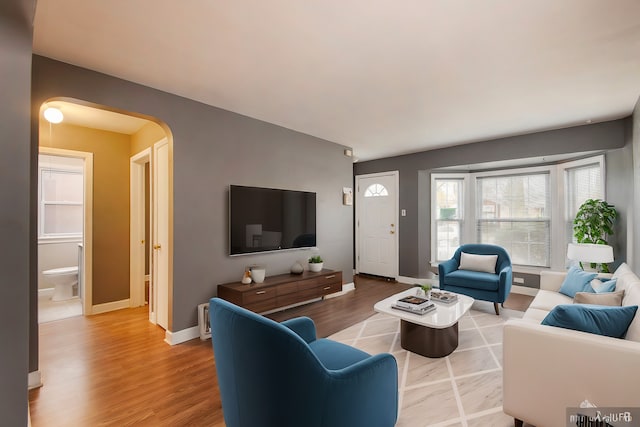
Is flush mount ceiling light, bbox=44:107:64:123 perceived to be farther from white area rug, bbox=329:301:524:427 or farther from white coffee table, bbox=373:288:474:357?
white coffee table, bbox=373:288:474:357

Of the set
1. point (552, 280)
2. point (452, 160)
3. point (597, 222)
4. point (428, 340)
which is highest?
point (452, 160)

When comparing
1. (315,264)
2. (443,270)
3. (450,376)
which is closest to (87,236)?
(315,264)

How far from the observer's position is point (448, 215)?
5805 mm

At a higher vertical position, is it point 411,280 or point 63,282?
point 63,282

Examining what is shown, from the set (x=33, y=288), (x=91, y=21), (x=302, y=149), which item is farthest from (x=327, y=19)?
(x=33, y=288)

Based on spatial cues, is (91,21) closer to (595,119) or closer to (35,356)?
(35,356)

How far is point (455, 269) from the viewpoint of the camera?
4496mm

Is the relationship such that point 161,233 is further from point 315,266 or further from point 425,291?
point 425,291

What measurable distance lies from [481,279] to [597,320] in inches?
88.1

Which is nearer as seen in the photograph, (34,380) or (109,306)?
(34,380)

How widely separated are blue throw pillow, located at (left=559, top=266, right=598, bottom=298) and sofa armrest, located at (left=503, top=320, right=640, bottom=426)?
1735mm

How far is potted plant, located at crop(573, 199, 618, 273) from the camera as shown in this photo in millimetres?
3770

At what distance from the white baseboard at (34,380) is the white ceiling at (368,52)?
8.24 feet

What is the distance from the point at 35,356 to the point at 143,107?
2281 millimetres
